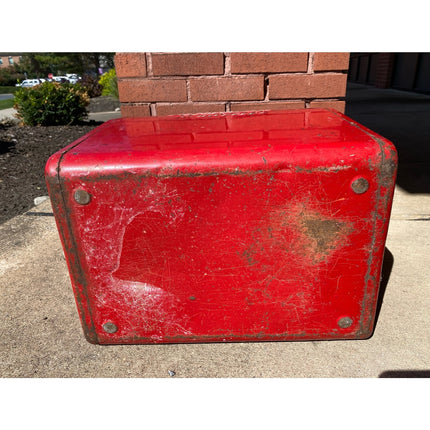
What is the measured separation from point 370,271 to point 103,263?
1.00m

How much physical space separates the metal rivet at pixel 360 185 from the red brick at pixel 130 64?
4.66 ft

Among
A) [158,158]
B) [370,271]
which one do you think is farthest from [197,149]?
[370,271]

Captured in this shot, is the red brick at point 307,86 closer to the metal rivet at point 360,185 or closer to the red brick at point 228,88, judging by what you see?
the red brick at point 228,88

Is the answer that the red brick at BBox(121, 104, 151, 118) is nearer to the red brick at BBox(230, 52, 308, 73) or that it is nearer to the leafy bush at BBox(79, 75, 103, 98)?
the red brick at BBox(230, 52, 308, 73)

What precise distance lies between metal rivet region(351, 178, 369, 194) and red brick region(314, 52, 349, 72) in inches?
44.5

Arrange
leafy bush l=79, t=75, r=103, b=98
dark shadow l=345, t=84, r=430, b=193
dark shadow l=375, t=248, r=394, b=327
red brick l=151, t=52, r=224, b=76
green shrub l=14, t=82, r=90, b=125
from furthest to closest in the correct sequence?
leafy bush l=79, t=75, r=103, b=98 < green shrub l=14, t=82, r=90, b=125 < dark shadow l=345, t=84, r=430, b=193 < red brick l=151, t=52, r=224, b=76 < dark shadow l=375, t=248, r=394, b=327

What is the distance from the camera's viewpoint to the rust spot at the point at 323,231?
123cm

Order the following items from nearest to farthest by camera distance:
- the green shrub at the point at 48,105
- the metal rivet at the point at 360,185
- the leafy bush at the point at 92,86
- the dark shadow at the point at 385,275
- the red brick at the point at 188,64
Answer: the metal rivet at the point at 360,185 → the dark shadow at the point at 385,275 → the red brick at the point at 188,64 → the green shrub at the point at 48,105 → the leafy bush at the point at 92,86

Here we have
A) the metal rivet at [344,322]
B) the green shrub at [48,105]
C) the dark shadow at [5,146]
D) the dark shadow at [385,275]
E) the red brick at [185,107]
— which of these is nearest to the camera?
the metal rivet at [344,322]

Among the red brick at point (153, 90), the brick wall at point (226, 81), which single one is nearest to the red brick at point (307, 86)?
the brick wall at point (226, 81)

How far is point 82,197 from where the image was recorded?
1.19 meters

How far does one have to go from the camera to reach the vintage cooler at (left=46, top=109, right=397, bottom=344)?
1164 mm

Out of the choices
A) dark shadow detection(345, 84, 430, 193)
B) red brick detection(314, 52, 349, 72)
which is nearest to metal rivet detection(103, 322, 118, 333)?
red brick detection(314, 52, 349, 72)

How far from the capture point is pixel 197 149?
119 centimetres
